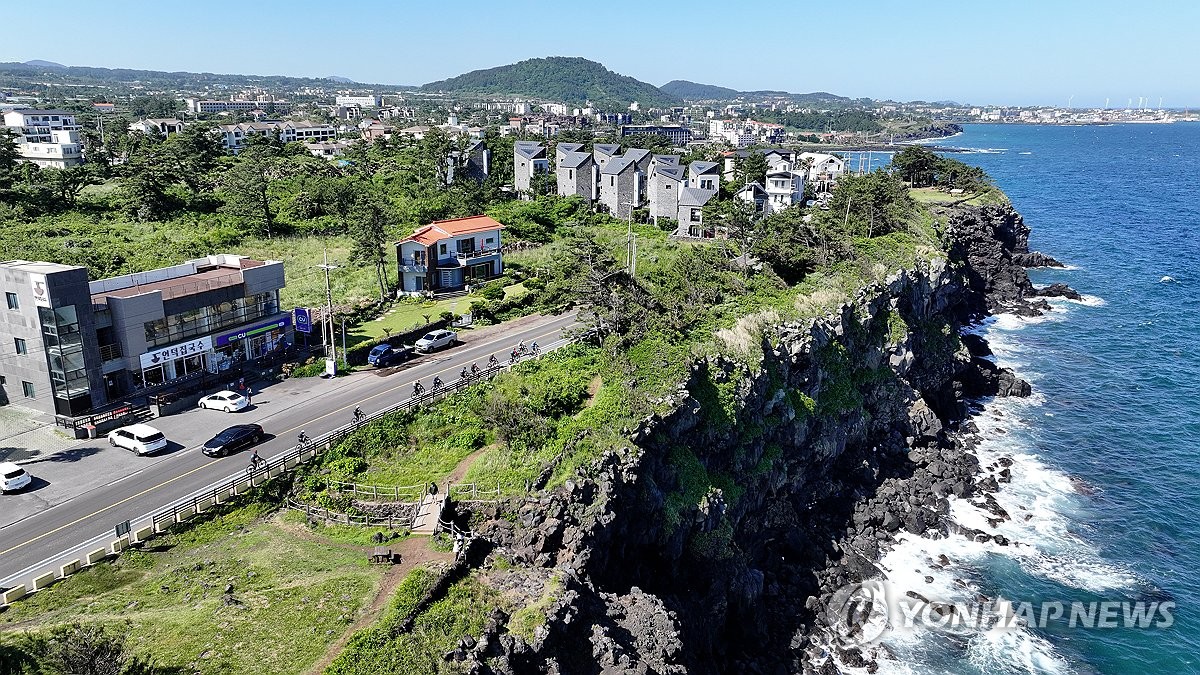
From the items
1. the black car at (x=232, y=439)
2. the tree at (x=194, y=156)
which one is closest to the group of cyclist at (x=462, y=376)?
the black car at (x=232, y=439)

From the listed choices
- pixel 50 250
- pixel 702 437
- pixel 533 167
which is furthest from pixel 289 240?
pixel 702 437

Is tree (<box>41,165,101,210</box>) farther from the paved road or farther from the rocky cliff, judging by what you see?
the rocky cliff

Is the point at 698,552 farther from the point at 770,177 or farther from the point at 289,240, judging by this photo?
the point at 770,177

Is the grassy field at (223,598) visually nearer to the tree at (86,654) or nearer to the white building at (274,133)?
the tree at (86,654)

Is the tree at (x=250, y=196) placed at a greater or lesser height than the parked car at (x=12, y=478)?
greater

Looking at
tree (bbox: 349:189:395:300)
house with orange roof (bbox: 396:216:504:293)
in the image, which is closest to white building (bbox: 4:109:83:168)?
tree (bbox: 349:189:395:300)

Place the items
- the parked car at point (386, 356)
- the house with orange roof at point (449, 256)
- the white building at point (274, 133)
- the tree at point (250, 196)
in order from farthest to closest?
the white building at point (274, 133) < the tree at point (250, 196) < the house with orange roof at point (449, 256) < the parked car at point (386, 356)
